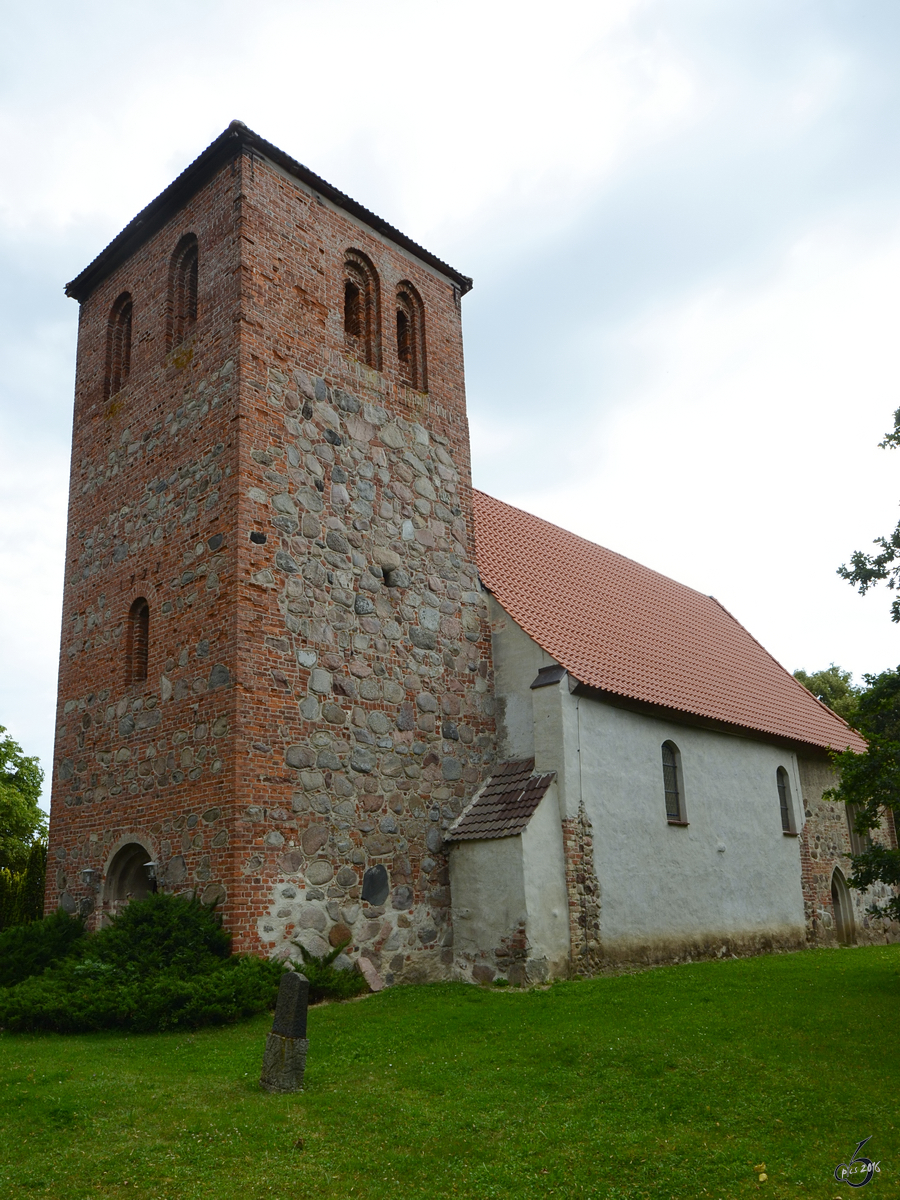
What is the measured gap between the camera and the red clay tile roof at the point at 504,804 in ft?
43.1

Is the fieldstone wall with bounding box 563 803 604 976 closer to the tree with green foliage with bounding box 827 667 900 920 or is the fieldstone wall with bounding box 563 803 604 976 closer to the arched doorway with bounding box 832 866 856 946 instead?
the tree with green foliage with bounding box 827 667 900 920

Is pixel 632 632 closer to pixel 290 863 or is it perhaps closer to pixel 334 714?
pixel 334 714

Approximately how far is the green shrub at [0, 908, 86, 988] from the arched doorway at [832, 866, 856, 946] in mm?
14024

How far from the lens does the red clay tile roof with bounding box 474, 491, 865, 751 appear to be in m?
15.6

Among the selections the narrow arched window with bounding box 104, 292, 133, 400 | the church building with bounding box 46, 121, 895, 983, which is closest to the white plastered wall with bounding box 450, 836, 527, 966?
the church building with bounding box 46, 121, 895, 983

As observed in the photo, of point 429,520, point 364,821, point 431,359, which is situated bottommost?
point 364,821

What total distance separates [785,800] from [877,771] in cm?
872

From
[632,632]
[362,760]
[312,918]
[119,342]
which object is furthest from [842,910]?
[119,342]

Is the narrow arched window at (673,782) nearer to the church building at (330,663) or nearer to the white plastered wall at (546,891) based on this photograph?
the church building at (330,663)

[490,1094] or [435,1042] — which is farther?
[435,1042]

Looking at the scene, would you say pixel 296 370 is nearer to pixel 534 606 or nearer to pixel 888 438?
pixel 534 606

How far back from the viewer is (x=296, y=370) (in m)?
13.5

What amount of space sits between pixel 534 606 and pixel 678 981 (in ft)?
20.9

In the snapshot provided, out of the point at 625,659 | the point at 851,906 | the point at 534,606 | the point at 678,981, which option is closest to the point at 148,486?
the point at 534,606
